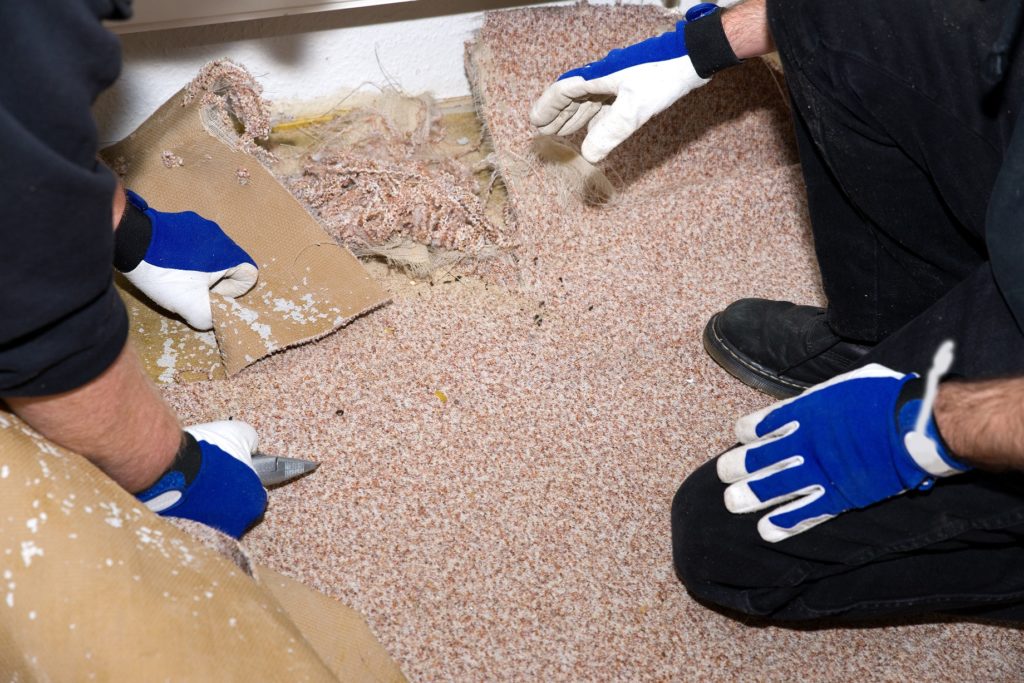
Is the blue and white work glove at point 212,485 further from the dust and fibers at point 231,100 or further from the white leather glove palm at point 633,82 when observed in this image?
the white leather glove palm at point 633,82

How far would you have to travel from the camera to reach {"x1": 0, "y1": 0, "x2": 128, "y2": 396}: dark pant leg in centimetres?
55

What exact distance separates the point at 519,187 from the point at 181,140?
51 centimetres

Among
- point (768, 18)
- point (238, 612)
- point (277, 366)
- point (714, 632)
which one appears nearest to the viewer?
point (238, 612)

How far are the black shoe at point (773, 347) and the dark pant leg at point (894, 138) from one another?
4.6 inches

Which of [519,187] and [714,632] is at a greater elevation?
[519,187]

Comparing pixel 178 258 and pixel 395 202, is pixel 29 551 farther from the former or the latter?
pixel 395 202

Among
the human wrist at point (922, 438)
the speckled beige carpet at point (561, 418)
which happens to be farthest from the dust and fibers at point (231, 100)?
the human wrist at point (922, 438)

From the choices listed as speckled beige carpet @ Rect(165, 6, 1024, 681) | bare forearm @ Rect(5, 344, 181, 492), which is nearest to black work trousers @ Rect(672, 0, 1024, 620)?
speckled beige carpet @ Rect(165, 6, 1024, 681)

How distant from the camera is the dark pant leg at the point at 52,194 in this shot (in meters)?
0.55

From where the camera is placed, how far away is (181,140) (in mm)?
1175

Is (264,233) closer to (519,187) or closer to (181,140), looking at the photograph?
(181,140)

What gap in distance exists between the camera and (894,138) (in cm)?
90

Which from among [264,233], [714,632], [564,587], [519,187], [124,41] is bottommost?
[714,632]

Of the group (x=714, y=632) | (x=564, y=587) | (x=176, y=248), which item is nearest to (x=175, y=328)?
(x=176, y=248)
